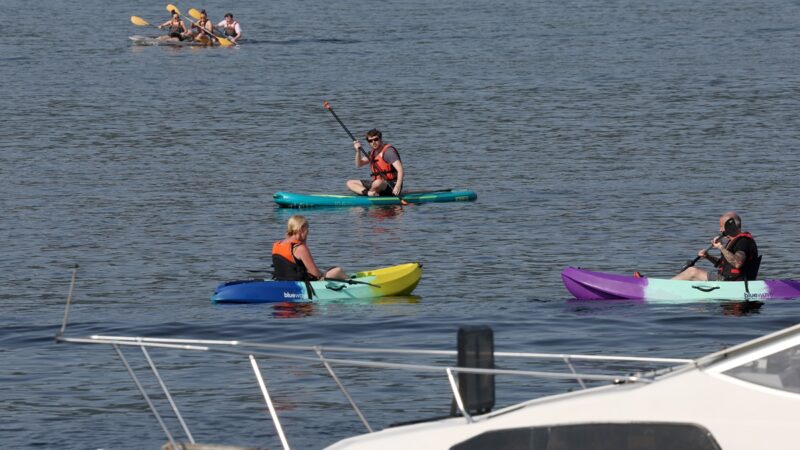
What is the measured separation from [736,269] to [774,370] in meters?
13.2

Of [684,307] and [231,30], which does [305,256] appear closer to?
[684,307]

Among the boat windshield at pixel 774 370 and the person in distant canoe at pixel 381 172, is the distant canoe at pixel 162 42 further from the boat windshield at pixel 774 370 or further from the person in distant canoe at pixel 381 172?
the boat windshield at pixel 774 370

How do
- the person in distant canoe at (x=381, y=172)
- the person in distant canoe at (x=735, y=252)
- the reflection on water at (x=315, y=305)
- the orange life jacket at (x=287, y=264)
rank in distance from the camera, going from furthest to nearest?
the person in distant canoe at (x=381, y=172), the orange life jacket at (x=287, y=264), the reflection on water at (x=315, y=305), the person in distant canoe at (x=735, y=252)

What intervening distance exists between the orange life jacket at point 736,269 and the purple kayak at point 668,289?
15cm

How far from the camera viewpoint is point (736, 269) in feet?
71.7

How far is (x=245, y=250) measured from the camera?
95.2 ft

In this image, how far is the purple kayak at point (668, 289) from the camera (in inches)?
861

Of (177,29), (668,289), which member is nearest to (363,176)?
(668,289)

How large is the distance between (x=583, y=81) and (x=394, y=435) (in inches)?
1887

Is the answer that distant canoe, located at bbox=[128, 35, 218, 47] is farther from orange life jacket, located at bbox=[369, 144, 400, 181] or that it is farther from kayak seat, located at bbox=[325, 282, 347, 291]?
kayak seat, located at bbox=[325, 282, 347, 291]

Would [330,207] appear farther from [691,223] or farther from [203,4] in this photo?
[203,4]

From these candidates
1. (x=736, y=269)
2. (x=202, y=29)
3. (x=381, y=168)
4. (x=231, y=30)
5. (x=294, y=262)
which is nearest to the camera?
(x=736, y=269)

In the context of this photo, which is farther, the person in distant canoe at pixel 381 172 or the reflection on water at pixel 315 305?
the person in distant canoe at pixel 381 172

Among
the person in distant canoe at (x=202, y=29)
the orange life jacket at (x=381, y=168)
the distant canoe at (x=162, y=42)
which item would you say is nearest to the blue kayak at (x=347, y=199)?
the orange life jacket at (x=381, y=168)
